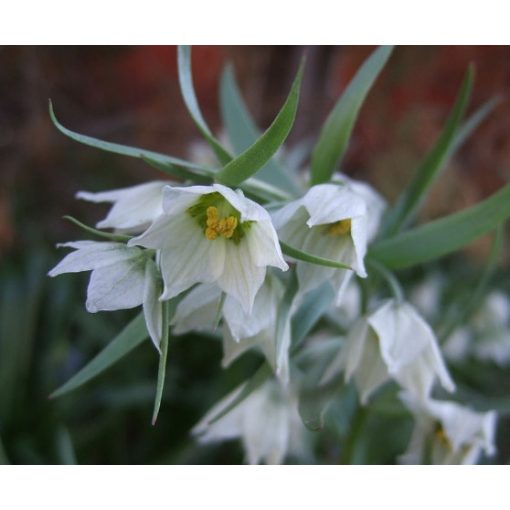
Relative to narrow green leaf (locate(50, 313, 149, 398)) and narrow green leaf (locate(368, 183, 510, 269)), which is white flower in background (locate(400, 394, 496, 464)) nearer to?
narrow green leaf (locate(368, 183, 510, 269))

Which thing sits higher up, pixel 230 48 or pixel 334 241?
pixel 230 48

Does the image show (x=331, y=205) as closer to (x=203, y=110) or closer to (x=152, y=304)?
(x=152, y=304)

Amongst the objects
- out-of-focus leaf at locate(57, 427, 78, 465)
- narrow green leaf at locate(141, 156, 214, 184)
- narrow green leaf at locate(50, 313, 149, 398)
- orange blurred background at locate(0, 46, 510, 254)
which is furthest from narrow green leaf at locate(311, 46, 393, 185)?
orange blurred background at locate(0, 46, 510, 254)

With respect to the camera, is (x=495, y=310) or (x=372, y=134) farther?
(x=372, y=134)

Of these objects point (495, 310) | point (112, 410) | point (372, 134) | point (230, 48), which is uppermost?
point (230, 48)

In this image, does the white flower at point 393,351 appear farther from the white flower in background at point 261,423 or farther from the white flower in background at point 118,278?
the white flower in background at point 118,278

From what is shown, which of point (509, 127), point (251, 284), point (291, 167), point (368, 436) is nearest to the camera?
point (251, 284)

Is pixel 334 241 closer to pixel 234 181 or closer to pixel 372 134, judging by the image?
pixel 234 181

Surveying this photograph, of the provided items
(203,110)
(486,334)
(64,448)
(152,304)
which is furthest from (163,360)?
(203,110)
